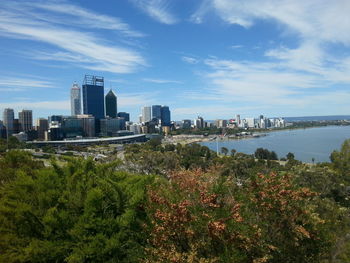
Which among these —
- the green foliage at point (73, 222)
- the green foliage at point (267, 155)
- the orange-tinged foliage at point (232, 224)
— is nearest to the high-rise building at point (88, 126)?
the green foliage at point (267, 155)

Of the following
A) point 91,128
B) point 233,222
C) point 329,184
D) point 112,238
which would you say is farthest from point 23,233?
point 91,128

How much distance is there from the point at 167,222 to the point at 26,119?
82.3 m

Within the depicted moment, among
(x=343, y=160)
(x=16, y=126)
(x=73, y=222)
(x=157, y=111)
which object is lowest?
(x=343, y=160)

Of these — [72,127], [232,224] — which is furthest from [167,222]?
[72,127]

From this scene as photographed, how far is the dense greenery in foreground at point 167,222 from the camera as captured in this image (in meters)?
3.84

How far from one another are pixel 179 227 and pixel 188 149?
40208mm

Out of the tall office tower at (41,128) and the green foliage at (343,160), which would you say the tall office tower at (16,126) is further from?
the green foliage at (343,160)

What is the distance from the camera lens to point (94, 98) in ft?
287

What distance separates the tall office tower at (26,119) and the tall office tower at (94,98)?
13.7 metres

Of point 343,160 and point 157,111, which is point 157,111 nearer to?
point 157,111

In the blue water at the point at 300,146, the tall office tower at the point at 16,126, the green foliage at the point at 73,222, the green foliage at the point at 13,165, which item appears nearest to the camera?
the green foliage at the point at 73,222

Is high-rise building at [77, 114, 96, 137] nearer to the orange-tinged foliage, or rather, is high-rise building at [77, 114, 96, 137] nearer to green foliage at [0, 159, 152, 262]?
green foliage at [0, 159, 152, 262]

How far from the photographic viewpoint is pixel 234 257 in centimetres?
349

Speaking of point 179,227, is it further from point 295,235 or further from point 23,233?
point 23,233
